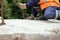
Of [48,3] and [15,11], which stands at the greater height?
[48,3]

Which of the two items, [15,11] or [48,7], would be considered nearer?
[48,7]

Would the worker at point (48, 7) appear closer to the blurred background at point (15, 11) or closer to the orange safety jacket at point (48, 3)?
the orange safety jacket at point (48, 3)

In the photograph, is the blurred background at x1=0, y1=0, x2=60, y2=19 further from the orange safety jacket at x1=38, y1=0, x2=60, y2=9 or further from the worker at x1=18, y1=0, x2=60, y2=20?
the orange safety jacket at x1=38, y1=0, x2=60, y2=9

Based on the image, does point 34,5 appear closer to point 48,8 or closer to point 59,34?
point 48,8

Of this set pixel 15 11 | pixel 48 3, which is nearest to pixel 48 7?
pixel 48 3

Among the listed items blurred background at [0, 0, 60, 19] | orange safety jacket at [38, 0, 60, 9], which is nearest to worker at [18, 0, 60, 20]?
orange safety jacket at [38, 0, 60, 9]

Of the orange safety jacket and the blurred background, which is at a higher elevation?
the orange safety jacket

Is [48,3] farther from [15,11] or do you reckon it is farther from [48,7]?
[15,11]

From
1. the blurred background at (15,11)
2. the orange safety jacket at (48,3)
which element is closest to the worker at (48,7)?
the orange safety jacket at (48,3)

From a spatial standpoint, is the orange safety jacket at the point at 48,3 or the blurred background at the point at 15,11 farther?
the blurred background at the point at 15,11

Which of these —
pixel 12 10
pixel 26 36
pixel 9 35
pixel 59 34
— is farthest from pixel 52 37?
pixel 12 10

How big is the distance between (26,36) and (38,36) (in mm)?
89

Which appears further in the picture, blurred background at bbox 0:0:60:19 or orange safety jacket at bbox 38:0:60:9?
blurred background at bbox 0:0:60:19

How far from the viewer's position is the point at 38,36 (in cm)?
166
